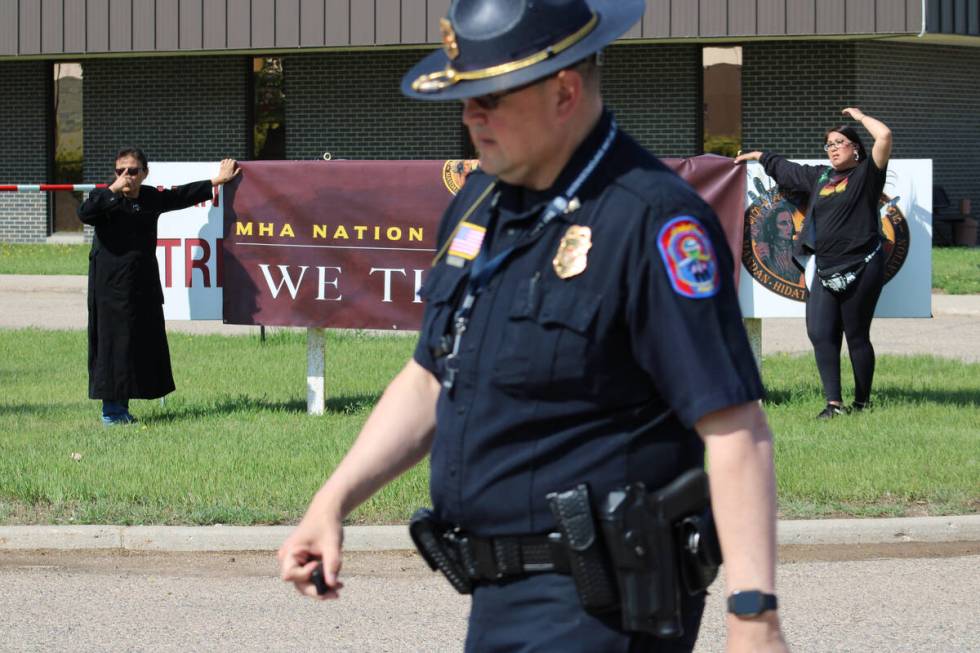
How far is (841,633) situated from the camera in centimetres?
568

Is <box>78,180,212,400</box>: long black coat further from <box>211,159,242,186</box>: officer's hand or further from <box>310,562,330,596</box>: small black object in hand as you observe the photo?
<box>310,562,330,596</box>: small black object in hand

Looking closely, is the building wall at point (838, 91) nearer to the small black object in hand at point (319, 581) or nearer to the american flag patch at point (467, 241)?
the american flag patch at point (467, 241)

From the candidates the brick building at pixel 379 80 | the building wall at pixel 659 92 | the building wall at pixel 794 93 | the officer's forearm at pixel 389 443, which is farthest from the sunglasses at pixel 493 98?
the building wall at pixel 659 92

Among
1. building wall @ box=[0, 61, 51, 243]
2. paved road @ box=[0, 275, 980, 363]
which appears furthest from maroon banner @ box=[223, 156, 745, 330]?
building wall @ box=[0, 61, 51, 243]

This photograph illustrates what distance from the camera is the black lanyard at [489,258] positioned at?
104 inches

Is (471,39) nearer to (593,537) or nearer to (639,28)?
(593,537)

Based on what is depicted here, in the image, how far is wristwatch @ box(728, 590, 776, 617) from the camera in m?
2.45

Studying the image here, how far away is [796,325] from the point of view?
16.2 meters

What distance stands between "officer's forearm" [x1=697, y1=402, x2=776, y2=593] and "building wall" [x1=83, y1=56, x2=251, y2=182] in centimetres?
2675

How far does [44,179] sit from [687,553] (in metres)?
28.8

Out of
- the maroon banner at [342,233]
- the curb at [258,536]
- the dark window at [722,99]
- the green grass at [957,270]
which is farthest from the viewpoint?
the dark window at [722,99]

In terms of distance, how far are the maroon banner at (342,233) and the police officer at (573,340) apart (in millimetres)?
7232

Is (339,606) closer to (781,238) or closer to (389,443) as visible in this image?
(389,443)

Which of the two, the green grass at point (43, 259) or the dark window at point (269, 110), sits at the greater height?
the dark window at point (269, 110)
